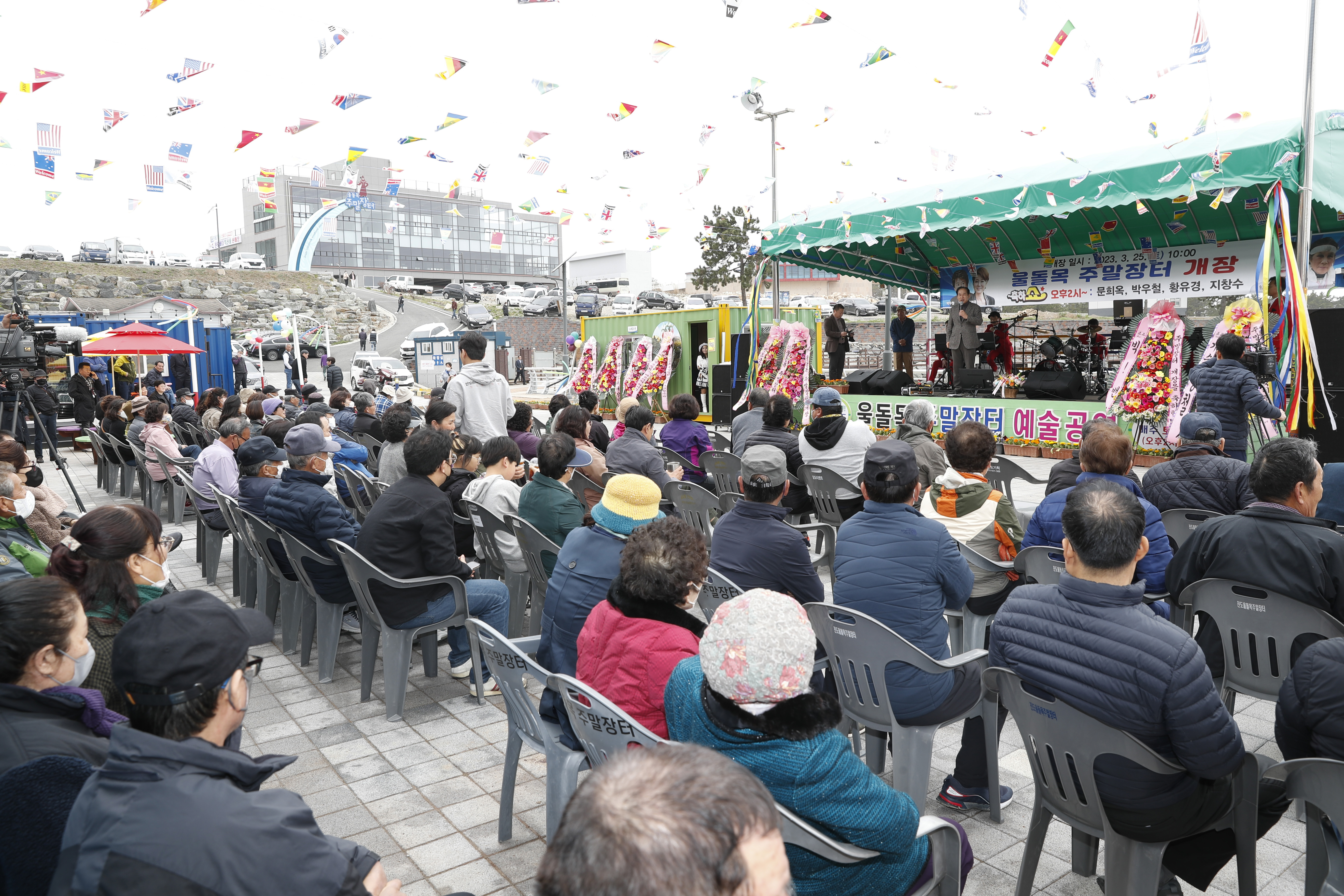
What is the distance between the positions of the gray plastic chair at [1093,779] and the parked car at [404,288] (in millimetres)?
61194

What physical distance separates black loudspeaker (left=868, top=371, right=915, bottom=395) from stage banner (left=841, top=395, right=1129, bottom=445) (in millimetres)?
277

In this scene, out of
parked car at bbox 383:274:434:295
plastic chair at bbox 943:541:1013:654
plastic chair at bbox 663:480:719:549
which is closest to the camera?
plastic chair at bbox 943:541:1013:654

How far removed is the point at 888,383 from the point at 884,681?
11.5m

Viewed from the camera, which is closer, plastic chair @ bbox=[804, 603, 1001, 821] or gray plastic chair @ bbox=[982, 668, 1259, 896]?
gray plastic chair @ bbox=[982, 668, 1259, 896]

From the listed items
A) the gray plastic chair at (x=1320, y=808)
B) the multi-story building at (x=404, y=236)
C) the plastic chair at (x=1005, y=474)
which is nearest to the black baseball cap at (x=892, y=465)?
the gray plastic chair at (x=1320, y=808)

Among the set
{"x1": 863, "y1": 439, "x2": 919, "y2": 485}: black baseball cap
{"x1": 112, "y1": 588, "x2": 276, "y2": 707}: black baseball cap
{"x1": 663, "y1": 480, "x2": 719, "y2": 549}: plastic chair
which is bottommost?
{"x1": 663, "y1": 480, "x2": 719, "y2": 549}: plastic chair

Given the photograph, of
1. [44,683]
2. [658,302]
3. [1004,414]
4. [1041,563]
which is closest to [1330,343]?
[1004,414]

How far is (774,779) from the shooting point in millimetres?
1618

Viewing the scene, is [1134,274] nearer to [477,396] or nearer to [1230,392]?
[1230,392]

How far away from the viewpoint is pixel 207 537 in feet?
21.4

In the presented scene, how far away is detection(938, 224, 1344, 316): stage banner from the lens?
34.2 ft

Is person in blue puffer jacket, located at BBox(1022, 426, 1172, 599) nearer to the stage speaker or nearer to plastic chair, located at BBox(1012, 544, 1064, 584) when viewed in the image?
plastic chair, located at BBox(1012, 544, 1064, 584)

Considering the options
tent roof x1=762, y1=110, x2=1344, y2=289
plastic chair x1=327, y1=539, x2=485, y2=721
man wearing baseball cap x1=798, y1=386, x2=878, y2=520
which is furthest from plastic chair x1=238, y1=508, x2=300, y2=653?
tent roof x1=762, y1=110, x2=1344, y2=289

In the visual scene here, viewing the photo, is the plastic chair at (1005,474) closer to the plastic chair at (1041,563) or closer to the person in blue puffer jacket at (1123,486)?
the person in blue puffer jacket at (1123,486)
